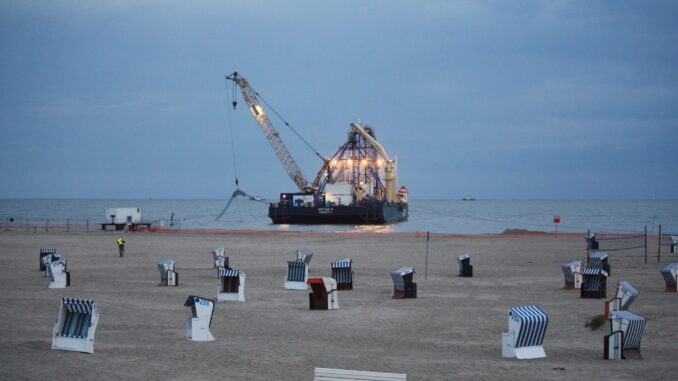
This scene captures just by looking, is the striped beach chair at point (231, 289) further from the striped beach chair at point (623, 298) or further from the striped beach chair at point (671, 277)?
the striped beach chair at point (671, 277)

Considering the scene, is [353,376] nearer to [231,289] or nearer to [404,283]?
[231,289]

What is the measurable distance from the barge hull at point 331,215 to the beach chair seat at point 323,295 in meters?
97.4

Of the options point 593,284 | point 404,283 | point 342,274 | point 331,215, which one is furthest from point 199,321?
point 331,215

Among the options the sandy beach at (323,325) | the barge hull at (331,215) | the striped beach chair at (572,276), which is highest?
the barge hull at (331,215)

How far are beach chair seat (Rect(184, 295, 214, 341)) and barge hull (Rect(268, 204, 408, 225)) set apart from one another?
338 ft

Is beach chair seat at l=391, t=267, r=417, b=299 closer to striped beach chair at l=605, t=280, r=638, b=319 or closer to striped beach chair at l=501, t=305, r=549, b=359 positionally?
striped beach chair at l=605, t=280, r=638, b=319

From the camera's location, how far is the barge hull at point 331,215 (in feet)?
397

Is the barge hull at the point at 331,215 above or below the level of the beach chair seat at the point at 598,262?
above

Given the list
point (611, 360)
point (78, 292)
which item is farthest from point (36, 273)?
point (611, 360)

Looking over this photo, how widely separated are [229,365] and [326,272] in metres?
21.3

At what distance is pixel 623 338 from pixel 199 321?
27.9 ft

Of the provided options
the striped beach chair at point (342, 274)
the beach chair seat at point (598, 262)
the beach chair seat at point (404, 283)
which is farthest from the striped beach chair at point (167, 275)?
the beach chair seat at point (598, 262)

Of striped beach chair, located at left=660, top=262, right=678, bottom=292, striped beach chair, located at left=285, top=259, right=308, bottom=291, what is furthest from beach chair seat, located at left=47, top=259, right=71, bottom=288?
striped beach chair, located at left=660, top=262, right=678, bottom=292

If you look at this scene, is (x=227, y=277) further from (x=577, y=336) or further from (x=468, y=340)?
(x=577, y=336)
